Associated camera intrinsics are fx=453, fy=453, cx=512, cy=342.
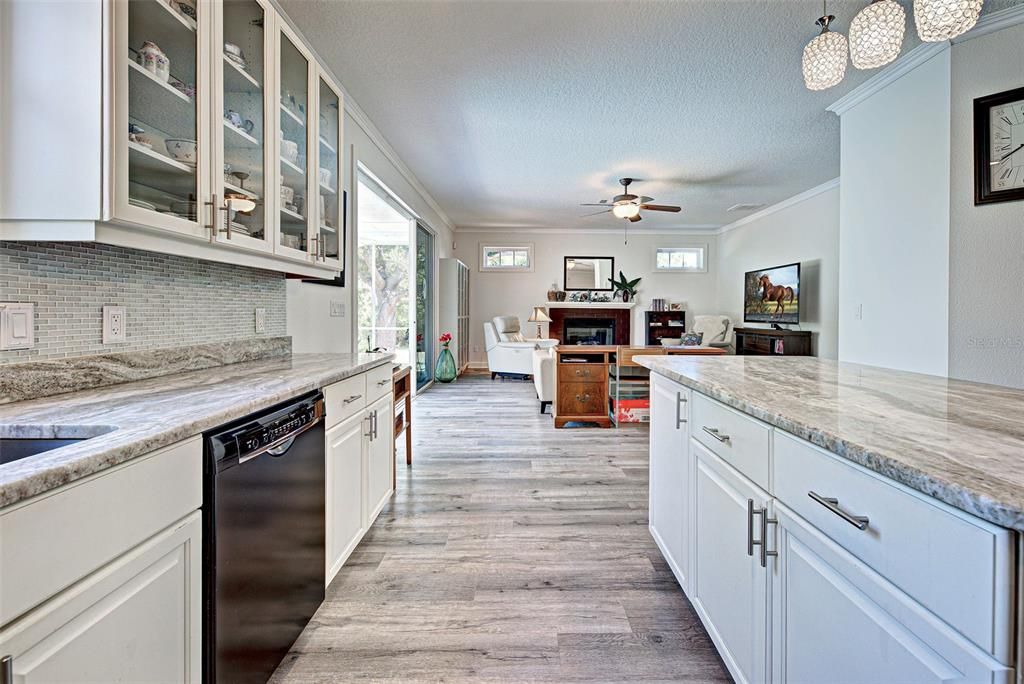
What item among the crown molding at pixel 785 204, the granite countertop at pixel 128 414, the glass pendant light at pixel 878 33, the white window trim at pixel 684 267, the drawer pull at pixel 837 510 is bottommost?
the drawer pull at pixel 837 510

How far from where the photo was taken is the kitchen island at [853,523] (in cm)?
57

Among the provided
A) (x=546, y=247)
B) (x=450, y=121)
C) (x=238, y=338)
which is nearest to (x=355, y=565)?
Answer: (x=238, y=338)

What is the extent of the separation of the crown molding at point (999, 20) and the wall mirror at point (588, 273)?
623cm

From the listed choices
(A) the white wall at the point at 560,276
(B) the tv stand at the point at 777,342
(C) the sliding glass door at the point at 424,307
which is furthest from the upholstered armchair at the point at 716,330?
(C) the sliding glass door at the point at 424,307

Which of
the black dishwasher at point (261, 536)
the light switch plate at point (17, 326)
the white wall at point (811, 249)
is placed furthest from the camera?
the white wall at point (811, 249)

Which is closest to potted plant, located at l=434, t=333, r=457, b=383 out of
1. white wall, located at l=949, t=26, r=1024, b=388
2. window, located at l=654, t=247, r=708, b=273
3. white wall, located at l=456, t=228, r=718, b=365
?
white wall, located at l=456, t=228, r=718, b=365

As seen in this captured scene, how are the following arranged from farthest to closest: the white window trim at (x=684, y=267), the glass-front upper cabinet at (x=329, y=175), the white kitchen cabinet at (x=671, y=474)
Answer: the white window trim at (x=684, y=267)
the glass-front upper cabinet at (x=329, y=175)
the white kitchen cabinet at (x=671, y=474)

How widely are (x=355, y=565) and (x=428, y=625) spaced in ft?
1.76

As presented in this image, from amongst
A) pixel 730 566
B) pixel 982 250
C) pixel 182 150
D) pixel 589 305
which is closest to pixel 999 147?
pixel 982 250

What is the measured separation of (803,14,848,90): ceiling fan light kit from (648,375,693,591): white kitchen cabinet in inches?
51.9

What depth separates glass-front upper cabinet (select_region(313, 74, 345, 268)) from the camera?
7.14 feet

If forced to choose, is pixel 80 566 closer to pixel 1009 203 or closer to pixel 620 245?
pixel 1009 203

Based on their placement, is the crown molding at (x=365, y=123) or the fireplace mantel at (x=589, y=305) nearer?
the crown molding at (x=365, y=123)

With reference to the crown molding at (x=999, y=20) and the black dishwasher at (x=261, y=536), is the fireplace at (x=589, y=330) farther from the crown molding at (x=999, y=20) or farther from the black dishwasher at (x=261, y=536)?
the black dishwasher at (x=261, y=536)
